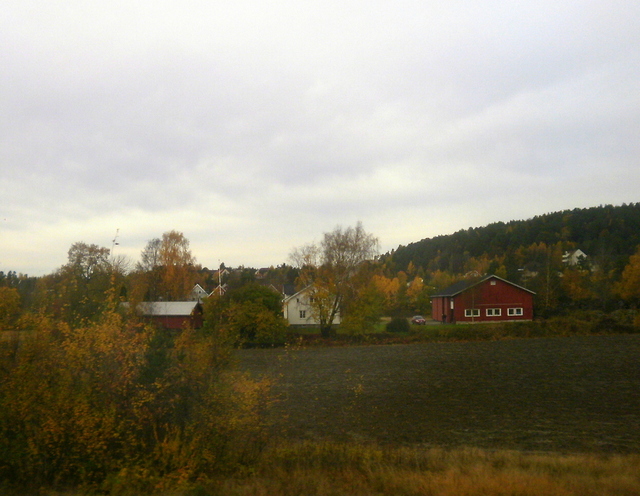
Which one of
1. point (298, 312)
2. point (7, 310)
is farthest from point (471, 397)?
point (298, 312)

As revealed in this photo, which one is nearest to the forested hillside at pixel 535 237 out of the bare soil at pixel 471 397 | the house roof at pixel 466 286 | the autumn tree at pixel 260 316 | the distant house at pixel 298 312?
the house roof at pixel 466 286

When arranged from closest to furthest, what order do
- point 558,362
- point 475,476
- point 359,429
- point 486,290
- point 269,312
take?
1. point 475,476
2. point 359,429
3. point 558,362
4. point 269,312
5. point 486,290

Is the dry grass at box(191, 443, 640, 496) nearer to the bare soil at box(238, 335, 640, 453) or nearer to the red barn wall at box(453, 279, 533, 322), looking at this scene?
the bare soil at box(238, 335, 640, 453)

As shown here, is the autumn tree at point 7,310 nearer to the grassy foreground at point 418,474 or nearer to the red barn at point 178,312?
the grassy foreground at point 418,474

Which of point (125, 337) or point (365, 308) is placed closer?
point (125, 337)

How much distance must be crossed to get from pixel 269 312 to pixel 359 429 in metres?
31.5

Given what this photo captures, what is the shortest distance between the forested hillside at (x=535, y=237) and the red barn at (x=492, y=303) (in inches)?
1706

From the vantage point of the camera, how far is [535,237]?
11800 cm

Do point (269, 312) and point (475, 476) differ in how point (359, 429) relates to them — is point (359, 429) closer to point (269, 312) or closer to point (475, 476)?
point (475, 476)

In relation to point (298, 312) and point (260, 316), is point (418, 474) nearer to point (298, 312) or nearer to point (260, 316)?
point (260, 316)

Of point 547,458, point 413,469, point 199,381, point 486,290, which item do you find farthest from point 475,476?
point 486,290

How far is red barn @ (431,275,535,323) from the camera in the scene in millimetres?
59250

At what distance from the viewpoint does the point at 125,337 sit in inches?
420

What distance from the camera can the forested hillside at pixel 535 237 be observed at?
10694 cm
